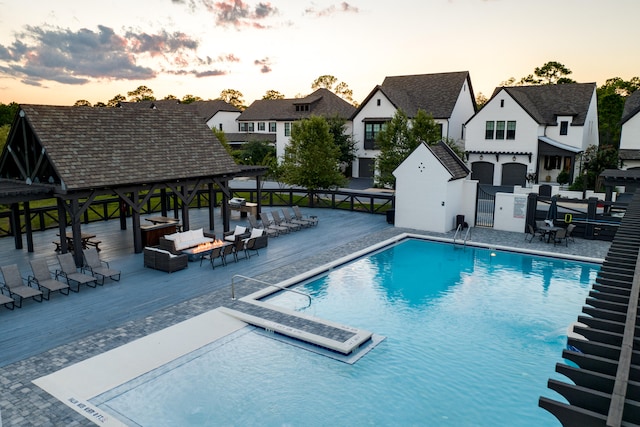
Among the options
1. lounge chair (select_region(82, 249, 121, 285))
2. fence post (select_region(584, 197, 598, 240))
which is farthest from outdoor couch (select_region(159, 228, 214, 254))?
fence post (select_region(584, 197, 598, 240))

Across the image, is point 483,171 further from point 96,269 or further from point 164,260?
point 96,269

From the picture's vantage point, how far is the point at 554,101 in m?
41.3

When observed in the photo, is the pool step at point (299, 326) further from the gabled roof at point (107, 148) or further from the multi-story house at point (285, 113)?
the multi-story house at point (285, 113)

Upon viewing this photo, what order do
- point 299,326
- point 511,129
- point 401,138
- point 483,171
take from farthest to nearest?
point 483,171, point 511,129, point 401,138, point 299,326

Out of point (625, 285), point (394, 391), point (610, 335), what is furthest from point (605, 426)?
point (394, 391)

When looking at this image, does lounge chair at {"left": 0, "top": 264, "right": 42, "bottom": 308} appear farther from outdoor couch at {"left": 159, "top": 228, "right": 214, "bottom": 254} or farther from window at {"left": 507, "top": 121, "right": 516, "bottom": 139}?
window at {"left": 507, "top": 121, "right": 516, "bottom": 139}

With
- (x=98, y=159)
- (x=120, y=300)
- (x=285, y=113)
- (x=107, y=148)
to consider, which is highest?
(x=285, y=113)

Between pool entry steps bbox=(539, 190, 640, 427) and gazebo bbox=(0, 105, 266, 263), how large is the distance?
52.4 ft

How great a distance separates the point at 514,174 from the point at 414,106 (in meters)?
11.3

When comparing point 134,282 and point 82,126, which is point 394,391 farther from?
point 82,126

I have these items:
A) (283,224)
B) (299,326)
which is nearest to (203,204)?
(283,224)

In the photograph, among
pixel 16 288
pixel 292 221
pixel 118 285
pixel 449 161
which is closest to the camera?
pixel 16 288

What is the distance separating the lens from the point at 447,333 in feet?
40.4

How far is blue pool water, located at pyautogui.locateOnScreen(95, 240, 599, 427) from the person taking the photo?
878 cm
